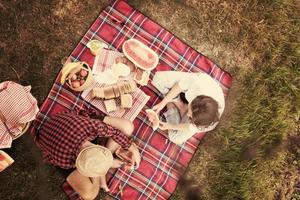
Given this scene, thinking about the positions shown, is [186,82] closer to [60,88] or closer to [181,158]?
[181,158]

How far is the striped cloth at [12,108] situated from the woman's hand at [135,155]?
1.14m

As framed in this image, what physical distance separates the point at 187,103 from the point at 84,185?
4.73 ft

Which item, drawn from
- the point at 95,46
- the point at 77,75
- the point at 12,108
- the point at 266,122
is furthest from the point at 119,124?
the point at 266,122

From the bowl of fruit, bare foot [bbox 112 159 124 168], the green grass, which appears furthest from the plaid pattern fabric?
the green grass

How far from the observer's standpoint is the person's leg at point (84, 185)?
14.6ft

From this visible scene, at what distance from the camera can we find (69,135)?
12.6 feet

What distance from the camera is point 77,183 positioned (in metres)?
4.51

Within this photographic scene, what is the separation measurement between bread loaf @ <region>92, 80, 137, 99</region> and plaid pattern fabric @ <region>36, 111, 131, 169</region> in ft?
2.08

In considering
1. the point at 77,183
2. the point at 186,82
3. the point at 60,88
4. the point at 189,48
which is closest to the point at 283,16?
the point at 189,48

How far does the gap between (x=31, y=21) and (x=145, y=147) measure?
202 centimetres

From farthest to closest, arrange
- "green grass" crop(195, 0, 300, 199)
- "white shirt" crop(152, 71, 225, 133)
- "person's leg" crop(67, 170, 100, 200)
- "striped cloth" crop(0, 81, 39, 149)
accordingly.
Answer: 1. "green grass" crop(195, 0, 300, 199)
2. "person's leg" crop(67, 170, 100, 200)
3. "white shirt" crop(152, 71, 225, 133)
4. "striped cloth" crop(0, 81, 39, 149)

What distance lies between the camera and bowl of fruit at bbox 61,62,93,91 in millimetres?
4607

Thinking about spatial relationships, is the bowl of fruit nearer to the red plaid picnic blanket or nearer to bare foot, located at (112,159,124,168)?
the red plaid picnic blanket

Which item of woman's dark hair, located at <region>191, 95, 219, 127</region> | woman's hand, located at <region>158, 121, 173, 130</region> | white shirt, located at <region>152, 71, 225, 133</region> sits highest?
white shirt, located at <region>152, 71, 225, 133</region>
